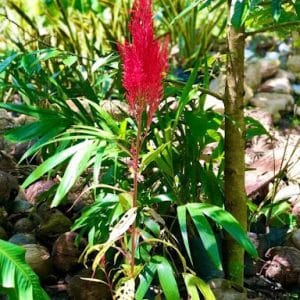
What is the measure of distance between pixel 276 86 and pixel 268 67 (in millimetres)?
220

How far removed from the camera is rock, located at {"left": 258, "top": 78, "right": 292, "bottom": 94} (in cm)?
401

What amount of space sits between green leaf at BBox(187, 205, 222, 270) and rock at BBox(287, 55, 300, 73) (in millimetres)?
3145

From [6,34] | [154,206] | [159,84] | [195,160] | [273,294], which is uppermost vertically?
[6,34]

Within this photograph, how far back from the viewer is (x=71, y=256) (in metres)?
1.88

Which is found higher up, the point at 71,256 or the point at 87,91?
the point at 87,91

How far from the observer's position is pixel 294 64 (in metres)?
4.39

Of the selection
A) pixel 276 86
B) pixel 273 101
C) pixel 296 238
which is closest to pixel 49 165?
pixel 296 238

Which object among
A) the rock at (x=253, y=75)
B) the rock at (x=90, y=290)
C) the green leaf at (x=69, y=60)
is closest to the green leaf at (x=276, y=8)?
the green leaf at (x=69, y=60)

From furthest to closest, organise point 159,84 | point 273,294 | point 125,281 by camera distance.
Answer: point 273,294 → point 125,281 → point 159,84

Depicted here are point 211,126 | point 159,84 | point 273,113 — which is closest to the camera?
point 159,84

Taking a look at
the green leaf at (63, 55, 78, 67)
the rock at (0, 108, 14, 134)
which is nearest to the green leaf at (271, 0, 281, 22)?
the green leaf at (63, 55, 78, 67)

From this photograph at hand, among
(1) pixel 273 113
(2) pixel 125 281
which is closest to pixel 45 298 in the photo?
(2) pixel 125 281

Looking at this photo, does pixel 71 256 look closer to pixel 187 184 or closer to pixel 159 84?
pixel 187 184

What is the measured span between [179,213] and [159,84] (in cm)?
40
